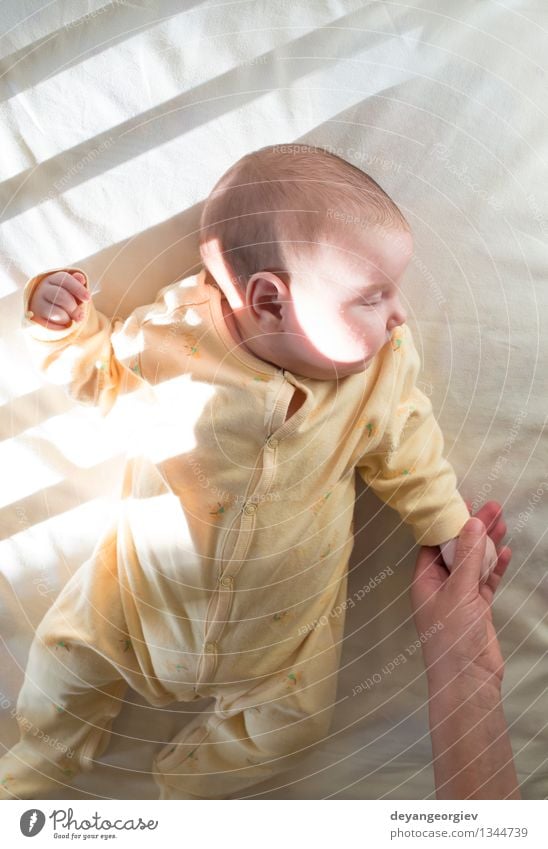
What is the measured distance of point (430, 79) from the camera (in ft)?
2.11

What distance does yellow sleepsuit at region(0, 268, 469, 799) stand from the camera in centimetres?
58

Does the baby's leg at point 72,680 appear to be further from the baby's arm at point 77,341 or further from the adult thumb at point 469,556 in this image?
the adult thumb at point 469,556

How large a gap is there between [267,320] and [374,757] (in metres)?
0.39

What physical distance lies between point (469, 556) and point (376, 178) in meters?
0.32

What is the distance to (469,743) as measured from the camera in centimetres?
64

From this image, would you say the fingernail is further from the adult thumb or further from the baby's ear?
the baby's ear

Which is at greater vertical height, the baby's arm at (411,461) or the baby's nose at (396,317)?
the baby's nose at (396,317)

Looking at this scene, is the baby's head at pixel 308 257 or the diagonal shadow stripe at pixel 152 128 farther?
the diagonal shadow stripe at pixel 152 128

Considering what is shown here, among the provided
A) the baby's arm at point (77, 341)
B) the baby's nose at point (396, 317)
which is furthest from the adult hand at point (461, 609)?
the baby's arm at point (77, 341)

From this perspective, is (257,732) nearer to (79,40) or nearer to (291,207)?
(291,207)

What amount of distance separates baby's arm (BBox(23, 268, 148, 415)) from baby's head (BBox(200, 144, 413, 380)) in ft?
0.29

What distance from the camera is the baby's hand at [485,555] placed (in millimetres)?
627

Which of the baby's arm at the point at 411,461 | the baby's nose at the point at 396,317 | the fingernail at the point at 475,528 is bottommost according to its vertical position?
the fingernail at the point at 475,528

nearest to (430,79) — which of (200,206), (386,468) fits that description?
(200,206)
